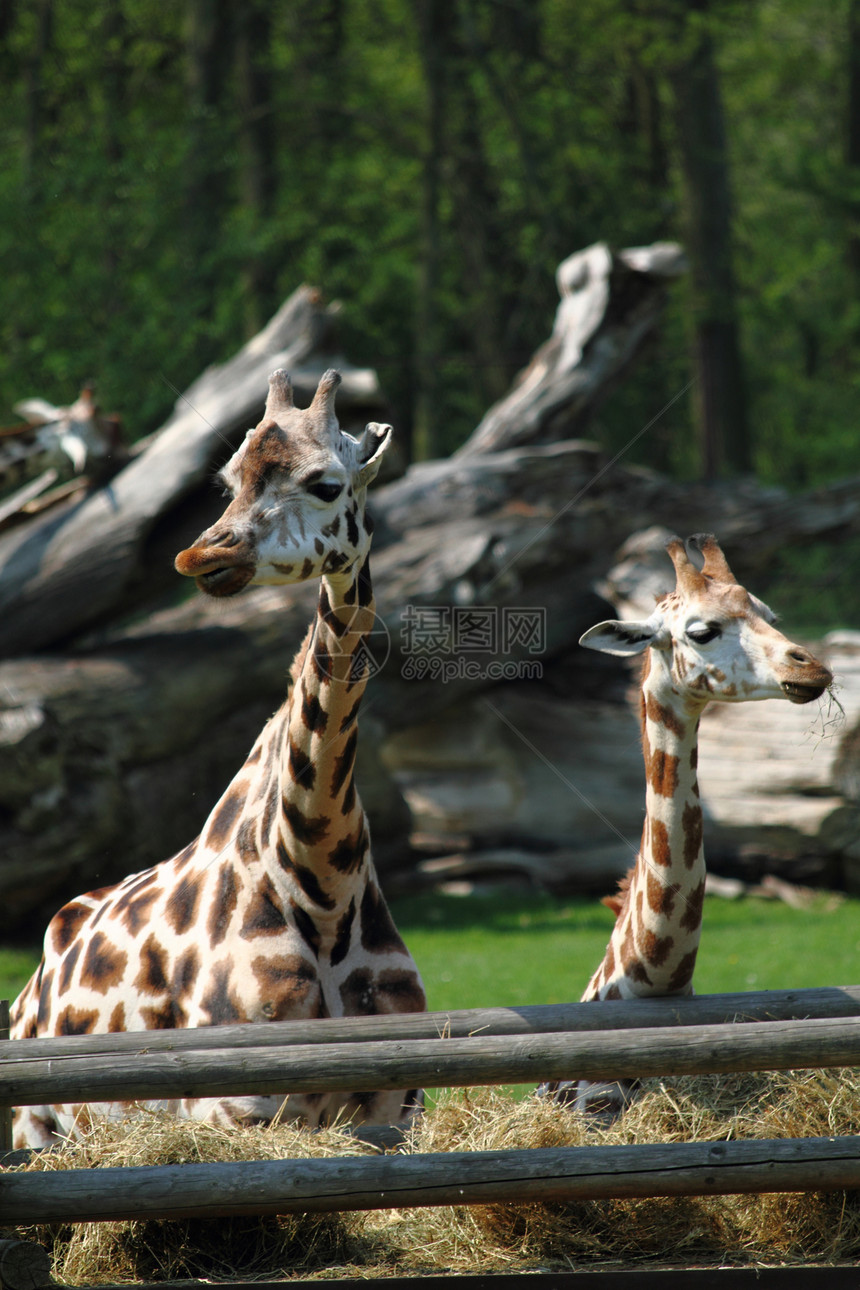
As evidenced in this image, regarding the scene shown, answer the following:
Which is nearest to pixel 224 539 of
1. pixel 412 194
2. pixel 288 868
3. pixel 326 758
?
pixel 326 758

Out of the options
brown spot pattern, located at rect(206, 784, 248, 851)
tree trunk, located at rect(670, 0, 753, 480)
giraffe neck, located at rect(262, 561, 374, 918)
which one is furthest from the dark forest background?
giraffe neck, located at rect(262, 561, 374, 918)

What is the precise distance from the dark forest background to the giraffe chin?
1261 centimetres

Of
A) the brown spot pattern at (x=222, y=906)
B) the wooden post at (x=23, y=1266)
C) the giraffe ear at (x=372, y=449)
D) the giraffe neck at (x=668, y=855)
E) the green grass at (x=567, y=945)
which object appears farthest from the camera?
the green grass at (x=567, y=945)

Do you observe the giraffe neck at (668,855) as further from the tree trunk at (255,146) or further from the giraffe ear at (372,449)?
the tree trunk at (255,146)

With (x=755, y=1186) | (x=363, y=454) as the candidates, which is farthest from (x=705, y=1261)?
(x=363, y=454)

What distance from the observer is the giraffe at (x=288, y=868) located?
373 cm

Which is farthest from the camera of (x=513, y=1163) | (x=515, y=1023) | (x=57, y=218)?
(x=57, y=218)

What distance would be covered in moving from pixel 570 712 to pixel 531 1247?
813 centimetres

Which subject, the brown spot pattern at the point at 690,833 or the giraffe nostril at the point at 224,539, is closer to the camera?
the giraffe nostril at the point at 224,539

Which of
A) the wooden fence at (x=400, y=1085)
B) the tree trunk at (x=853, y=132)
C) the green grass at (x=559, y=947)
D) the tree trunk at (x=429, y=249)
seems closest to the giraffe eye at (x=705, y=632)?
the wooden fence at (x=400, y=1085)

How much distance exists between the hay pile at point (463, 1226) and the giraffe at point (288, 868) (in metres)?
0.25

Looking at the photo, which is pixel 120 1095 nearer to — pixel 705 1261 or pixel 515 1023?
pixel 515 1023

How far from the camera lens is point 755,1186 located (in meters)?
3.53

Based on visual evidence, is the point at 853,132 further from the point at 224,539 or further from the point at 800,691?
the point at 224,539
